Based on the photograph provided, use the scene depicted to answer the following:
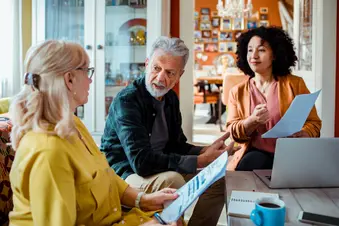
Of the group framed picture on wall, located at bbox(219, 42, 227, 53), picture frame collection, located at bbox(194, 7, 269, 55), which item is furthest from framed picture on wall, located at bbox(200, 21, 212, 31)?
framed picture on wall, located at bbox(219, 42, 227, 53)

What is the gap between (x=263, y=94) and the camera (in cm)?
208

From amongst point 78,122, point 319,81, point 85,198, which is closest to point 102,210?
point 85,198

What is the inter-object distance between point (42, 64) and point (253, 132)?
46.6 inches

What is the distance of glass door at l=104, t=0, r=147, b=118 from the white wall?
A: 1.19 feet

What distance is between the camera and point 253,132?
1.99 metres

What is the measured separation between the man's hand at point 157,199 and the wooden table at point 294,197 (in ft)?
0.61

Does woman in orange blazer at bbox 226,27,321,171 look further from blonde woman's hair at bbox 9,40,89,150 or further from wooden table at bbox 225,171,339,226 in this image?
blonde woman's hair at bbox 9,40,89,150

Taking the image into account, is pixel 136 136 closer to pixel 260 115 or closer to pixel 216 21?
pixel 260 115

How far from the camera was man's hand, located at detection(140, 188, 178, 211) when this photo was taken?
1.34 metres

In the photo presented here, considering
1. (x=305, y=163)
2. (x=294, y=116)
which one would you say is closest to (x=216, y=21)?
(x=294, y=116)

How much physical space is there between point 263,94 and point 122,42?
69.3 inches

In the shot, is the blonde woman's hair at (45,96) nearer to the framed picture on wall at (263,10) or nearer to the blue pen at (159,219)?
the blue pen at (159,219)

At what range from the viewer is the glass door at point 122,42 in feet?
11.1

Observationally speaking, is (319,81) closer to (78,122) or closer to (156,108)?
(156,108)
